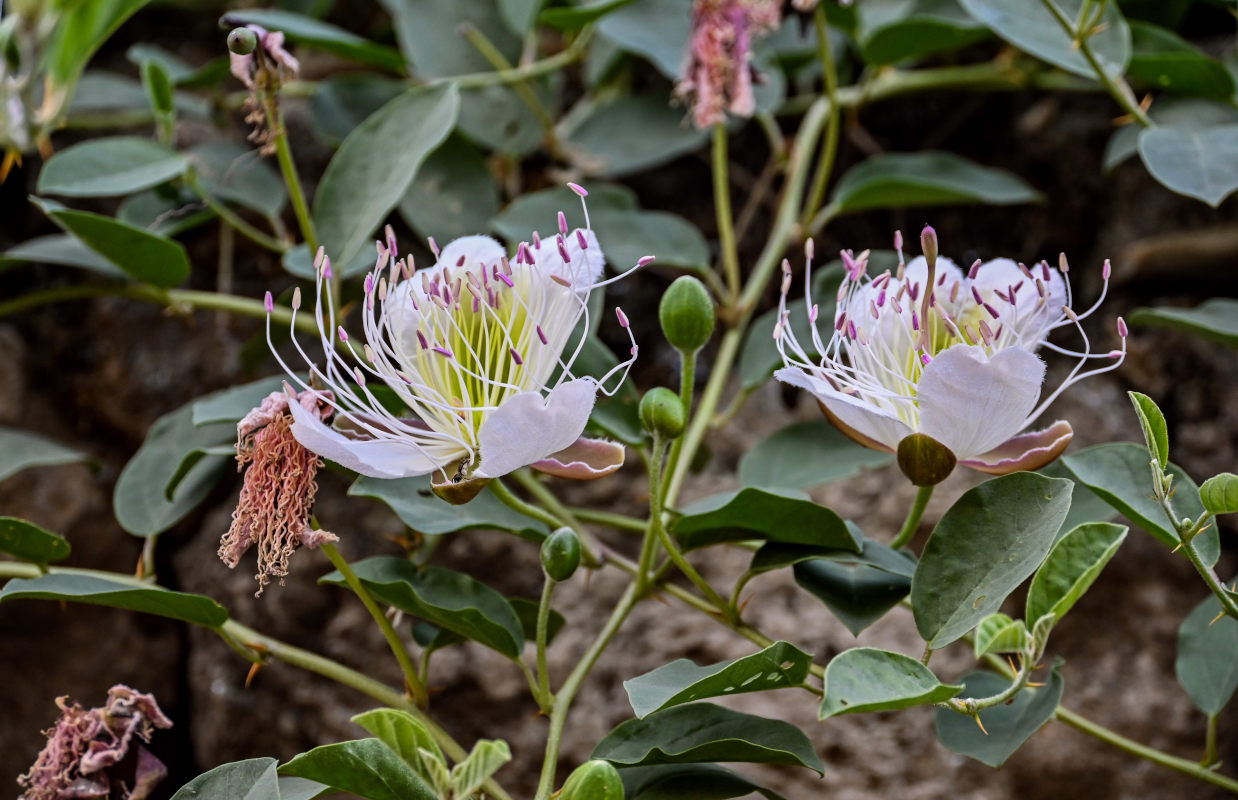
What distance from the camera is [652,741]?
737 millimetres

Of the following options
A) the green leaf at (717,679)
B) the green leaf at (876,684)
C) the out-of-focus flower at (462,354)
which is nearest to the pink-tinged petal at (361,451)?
the out-of-focus flower at (462,354)

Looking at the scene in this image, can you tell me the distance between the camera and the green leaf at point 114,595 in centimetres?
73

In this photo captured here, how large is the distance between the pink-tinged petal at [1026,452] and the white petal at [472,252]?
388 mm

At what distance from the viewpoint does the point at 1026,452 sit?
744 millimetres

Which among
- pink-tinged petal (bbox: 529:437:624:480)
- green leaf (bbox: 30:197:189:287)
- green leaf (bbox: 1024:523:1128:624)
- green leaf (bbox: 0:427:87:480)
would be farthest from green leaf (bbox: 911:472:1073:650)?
green leaf (bbox: 0:427:87:480)

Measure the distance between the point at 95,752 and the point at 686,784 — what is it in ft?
1.54

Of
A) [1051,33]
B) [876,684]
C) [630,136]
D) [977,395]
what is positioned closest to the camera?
[876,684]

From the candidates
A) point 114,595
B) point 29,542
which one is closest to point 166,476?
point 29,542

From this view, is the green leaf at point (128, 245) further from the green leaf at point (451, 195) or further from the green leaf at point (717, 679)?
the green leaf at point (717, 679)

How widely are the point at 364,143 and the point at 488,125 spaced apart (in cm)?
36

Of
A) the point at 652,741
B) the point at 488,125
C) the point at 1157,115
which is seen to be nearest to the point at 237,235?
the point at 488,125

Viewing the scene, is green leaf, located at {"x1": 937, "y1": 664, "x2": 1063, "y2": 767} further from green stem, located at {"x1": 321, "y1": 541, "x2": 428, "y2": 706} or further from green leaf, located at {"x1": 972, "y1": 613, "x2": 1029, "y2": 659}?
green stem, located at {"x1": 321, "y1": 541, "x2": 428, "y2": 706}

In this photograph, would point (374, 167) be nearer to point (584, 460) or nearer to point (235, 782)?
point (584, 460)

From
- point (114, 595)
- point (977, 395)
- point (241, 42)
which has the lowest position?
point (114, 595)
